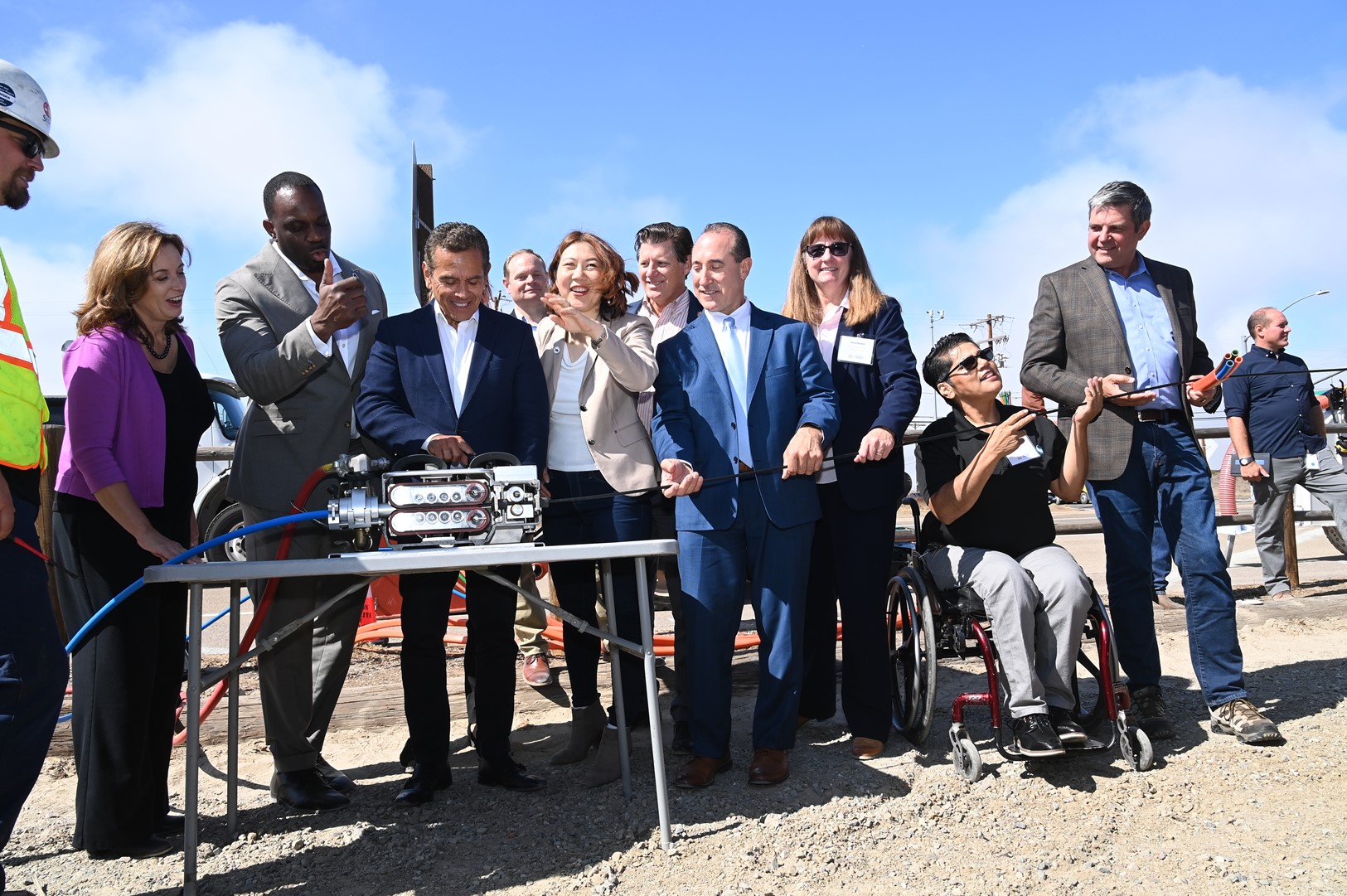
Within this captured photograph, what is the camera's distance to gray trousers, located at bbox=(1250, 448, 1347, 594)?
258 inches

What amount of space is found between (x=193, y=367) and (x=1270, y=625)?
5.51 m

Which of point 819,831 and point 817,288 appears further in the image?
point 817,288

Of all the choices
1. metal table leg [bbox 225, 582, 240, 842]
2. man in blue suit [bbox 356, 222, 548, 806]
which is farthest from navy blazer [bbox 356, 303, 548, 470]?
metal table leg [bbox 225, 582, 240, 842]

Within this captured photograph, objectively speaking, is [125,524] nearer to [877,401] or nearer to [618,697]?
[618,697]

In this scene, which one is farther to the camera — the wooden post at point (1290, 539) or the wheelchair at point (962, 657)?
the wooden post at point (1290, 539)

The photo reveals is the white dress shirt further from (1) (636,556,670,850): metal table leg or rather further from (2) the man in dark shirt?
(2) the man in dark shirt

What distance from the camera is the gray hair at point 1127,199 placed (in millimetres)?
3740

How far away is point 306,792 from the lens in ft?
10.5

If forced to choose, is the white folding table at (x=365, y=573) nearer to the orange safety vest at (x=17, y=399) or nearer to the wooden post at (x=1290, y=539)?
the orange safety vest at (x=17, y=399)

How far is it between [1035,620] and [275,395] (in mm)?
2677

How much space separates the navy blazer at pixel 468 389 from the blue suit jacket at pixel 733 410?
0.11 metres

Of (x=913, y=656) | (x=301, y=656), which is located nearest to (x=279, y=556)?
(x=301, y=656)

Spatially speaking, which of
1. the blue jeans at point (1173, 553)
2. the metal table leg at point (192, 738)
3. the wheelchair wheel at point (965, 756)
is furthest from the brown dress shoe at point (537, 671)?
the blue jeans at point (1173, 553)

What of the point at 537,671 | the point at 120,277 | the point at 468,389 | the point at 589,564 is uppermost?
the point at 120,277
